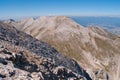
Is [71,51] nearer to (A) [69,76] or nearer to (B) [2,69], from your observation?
(A) [69,76]

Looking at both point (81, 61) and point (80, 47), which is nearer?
point (81, 61)

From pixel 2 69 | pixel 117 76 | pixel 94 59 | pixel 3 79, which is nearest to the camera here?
pixel 3 79

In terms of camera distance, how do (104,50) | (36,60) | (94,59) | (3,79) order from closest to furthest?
(3,79) < (36,60) < (94,59) < (104,50)

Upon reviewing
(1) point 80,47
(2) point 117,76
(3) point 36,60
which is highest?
(3) point 36,60

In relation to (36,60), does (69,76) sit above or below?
below

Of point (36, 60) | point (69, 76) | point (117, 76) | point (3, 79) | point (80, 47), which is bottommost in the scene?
point (117, 76)

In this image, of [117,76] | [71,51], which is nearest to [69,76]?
[117,76]

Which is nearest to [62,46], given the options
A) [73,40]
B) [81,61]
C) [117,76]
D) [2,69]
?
[73,40]

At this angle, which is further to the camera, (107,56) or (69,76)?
(107,56)

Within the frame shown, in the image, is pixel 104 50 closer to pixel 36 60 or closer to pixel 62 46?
pixel 62 46

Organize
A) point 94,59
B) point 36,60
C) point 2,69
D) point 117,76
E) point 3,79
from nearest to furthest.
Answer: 1. point 3,79
2. point 2,69
3. point 36,60
4. point 117,76
5. point 94,59
